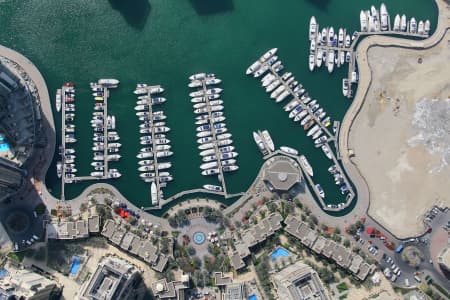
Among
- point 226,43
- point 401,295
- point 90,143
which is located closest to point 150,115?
point 90,143

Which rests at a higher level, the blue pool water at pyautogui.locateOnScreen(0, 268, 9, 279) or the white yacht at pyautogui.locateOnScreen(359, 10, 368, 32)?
the white yacht at pyautogui.locateOnScreen(359, 10, 368, 32)

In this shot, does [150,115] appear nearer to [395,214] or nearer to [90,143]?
[90,143]

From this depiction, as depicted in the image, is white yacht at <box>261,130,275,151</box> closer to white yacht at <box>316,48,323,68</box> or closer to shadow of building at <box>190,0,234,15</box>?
white yacht at <box>316,48,323,68</box>

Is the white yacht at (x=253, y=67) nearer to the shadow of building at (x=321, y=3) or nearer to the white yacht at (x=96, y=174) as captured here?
the shadow of building at (x=321, y=3)

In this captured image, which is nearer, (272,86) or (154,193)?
(154,193)

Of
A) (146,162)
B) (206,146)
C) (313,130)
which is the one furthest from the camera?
(313,130)

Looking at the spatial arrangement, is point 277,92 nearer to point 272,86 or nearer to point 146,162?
point 272,86

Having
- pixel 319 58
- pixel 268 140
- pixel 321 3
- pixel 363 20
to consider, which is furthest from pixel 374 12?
pixel 268 140

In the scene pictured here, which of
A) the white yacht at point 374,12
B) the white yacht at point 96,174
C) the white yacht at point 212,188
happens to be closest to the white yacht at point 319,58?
the white yacht at point 374,12

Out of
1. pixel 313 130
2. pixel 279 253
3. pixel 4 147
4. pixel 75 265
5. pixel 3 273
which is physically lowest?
pixel 3 273

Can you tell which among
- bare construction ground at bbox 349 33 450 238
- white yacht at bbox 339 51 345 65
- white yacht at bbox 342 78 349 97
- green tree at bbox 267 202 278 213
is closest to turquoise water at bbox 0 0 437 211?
white yacht at bbox 342 78 349 97
